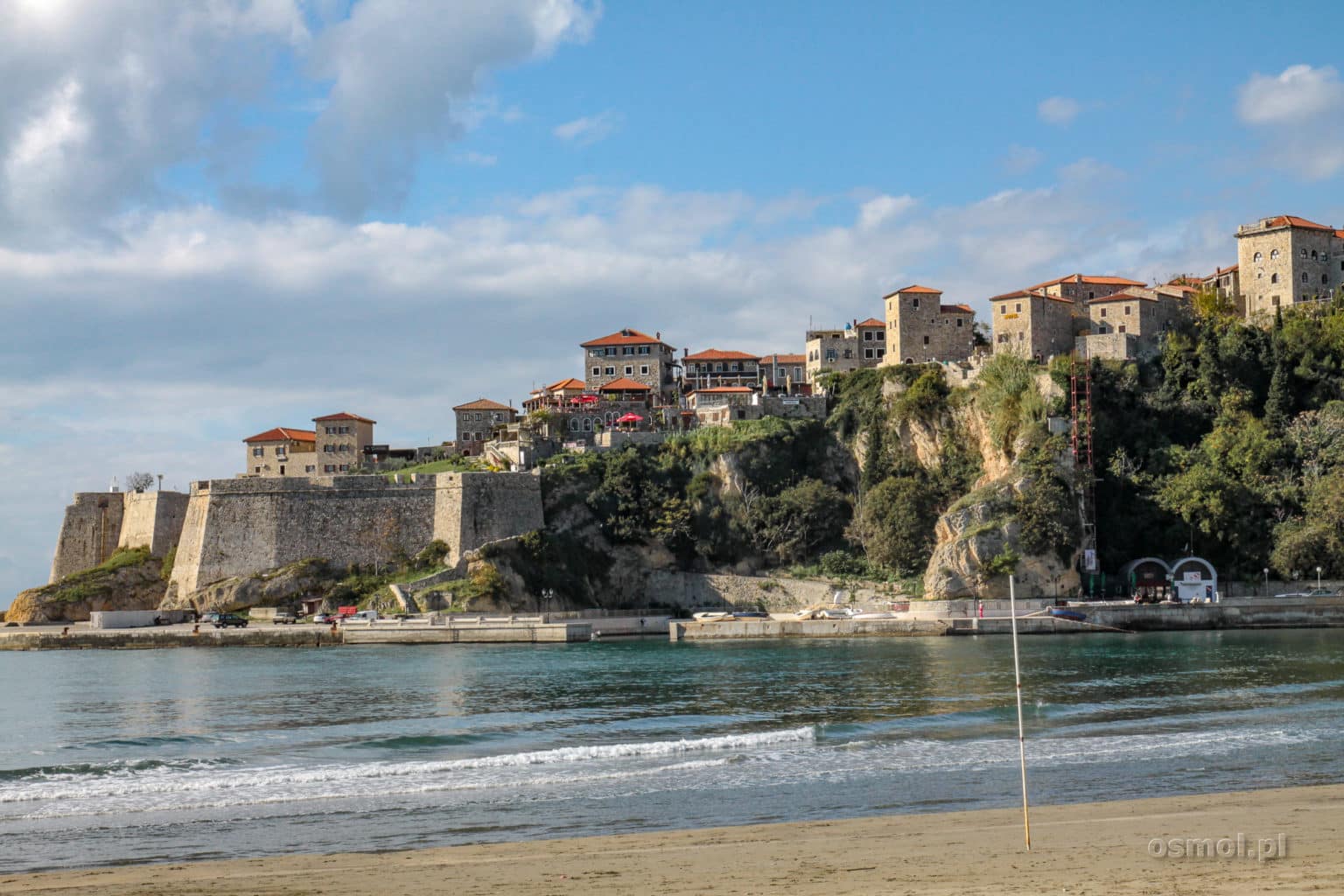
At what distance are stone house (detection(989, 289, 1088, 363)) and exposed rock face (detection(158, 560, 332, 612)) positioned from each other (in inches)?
1176

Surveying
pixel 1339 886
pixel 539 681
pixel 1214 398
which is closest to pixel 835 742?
pixel 1339 886

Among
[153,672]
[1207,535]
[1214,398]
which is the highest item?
[1214,398]

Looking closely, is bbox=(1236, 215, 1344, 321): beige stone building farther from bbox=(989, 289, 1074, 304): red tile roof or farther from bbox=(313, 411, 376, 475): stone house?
bbox=(313, 411, 376, 475): stone house

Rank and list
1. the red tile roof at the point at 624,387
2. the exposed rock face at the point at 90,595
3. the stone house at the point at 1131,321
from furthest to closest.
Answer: the red tile roof at the point at 624,387
the stone house at the point at 1131,321
the exposed rock face at the point at 90,595

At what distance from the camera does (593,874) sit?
1121 cm

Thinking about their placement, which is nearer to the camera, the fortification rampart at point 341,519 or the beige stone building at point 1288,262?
the fortification rampart at point 341,519

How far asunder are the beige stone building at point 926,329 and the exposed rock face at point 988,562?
12.6 meters

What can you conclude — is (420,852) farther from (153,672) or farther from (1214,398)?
(1214,398)

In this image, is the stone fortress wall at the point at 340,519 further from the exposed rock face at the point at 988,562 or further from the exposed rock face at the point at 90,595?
the exposed rock face at the point at 988,562

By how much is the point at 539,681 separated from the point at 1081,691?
12575mm

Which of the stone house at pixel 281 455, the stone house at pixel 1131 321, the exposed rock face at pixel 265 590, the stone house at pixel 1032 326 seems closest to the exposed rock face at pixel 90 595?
the exposed rock face at pixel 265 590

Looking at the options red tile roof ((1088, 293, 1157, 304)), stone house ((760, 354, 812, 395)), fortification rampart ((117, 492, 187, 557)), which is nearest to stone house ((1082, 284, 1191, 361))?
red tile roof ((1088, 293, 1157, 304))

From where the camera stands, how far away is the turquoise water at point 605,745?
14.5 m

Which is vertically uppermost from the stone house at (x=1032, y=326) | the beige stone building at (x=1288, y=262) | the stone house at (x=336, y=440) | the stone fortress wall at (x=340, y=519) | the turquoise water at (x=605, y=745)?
the beige stone building at (x=1288, y=262)
